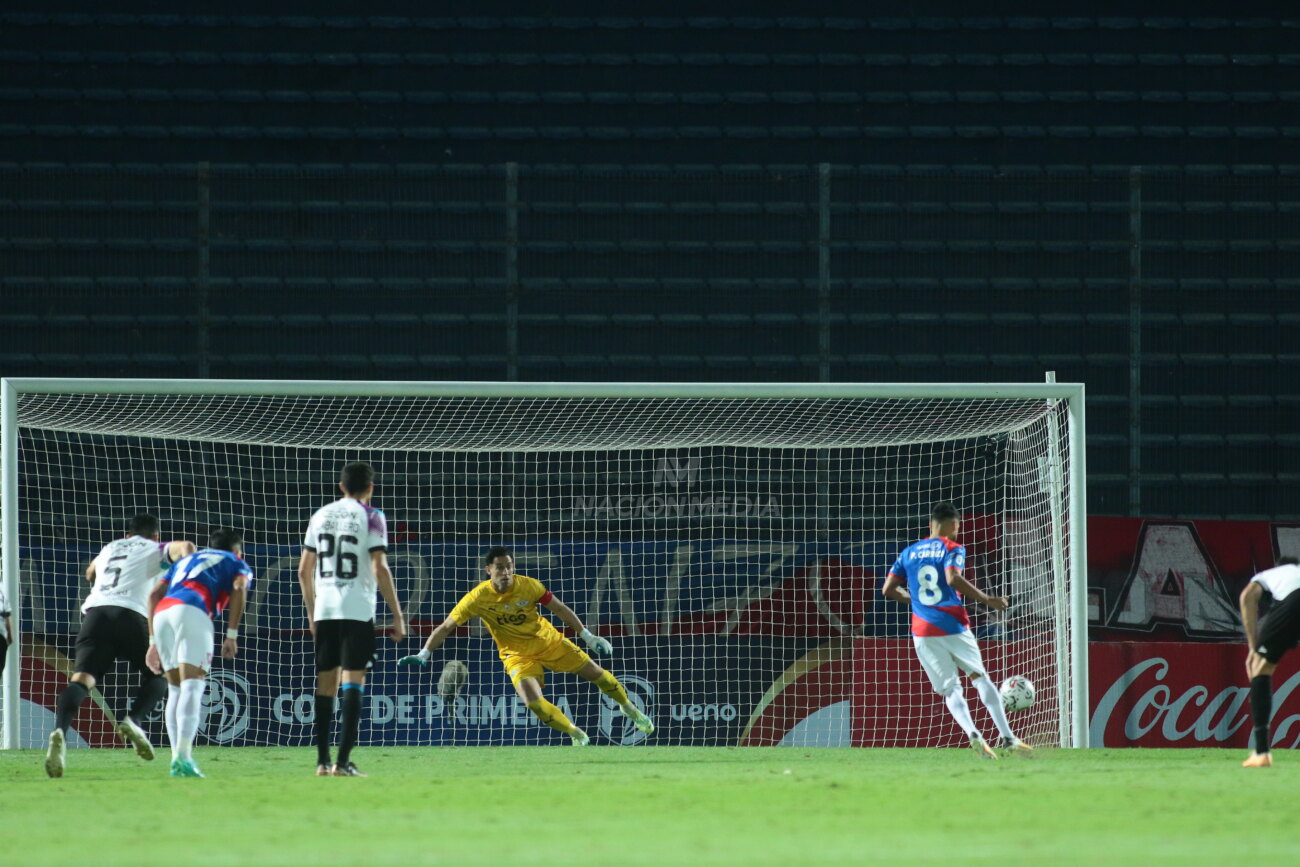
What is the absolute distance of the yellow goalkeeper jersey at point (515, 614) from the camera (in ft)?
39.0

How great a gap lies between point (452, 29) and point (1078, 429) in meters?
10.9

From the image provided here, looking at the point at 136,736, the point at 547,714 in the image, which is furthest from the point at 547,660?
the point at 136,736

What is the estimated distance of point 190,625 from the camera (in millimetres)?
8961

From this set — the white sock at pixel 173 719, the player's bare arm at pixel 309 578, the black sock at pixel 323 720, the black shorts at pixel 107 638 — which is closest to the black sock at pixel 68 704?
the black shorts at pixel 107 638

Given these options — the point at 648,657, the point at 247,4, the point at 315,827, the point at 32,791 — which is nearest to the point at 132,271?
the point at 247,4

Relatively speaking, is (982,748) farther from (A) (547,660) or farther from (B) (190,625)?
(B) (190,625)

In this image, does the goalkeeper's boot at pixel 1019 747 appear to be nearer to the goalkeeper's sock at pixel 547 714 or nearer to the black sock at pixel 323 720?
the goalkeeper's sock at pixel 547 714

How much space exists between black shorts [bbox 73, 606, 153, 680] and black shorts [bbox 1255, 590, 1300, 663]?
729cm

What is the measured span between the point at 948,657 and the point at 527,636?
Answer: 132 inches

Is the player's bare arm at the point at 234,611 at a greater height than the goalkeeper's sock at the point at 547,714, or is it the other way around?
the player's bare arm at the point at 234,611

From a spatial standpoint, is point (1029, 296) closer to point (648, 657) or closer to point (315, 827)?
point (648, 657)

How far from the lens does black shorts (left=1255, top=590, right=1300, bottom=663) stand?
946 centimetres

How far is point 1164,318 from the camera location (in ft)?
61.2

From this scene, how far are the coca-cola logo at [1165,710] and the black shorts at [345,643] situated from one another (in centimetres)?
790
